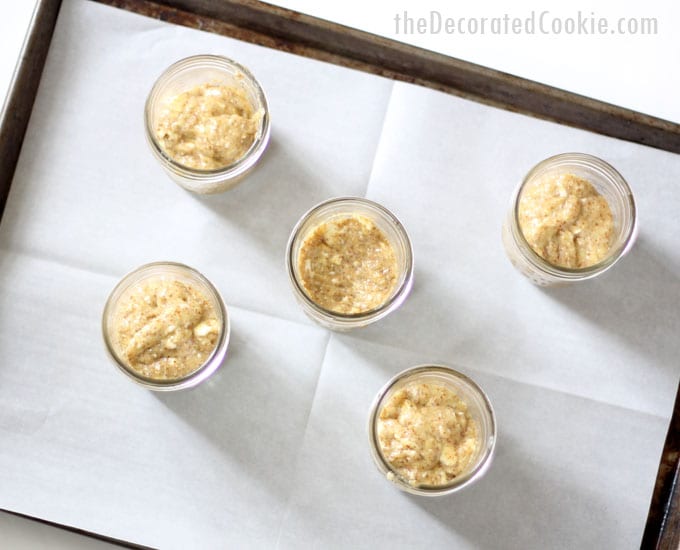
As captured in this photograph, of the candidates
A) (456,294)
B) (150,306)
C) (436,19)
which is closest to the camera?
(150,306)

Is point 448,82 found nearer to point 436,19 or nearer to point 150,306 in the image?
point 436,19

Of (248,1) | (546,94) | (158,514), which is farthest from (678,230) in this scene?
(158,514)

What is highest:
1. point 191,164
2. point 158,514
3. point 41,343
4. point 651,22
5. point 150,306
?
point 651,22

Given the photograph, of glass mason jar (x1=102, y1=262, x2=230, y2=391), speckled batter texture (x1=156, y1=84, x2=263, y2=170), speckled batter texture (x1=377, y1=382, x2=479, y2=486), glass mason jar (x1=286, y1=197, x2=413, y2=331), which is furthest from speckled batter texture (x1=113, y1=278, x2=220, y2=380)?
speckled batter texture (x1=377, y1=382, x2=479, y2=486)

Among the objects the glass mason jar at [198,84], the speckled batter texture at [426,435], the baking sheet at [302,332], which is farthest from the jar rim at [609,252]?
the glass mason jar at [198,84]

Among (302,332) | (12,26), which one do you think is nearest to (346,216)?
(302,332)

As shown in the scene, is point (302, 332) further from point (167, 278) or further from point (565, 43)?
point (565, 43)
